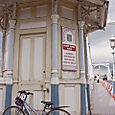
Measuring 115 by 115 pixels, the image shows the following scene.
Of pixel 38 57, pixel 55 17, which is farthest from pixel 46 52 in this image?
pixel 55 17

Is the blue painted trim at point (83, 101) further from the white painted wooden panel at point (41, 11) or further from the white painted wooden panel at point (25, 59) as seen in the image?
the white painted wooden panel at point (41, 11)

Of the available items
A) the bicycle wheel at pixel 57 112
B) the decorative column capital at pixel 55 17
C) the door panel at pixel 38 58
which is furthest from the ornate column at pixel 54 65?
the bicycle wheel at pixel 57 112

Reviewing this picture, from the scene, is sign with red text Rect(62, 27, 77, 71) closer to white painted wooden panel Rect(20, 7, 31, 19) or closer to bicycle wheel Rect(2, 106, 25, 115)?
white painted wooden panel Rect(20, 7, 31, 19)

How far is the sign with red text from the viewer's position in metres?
7.47

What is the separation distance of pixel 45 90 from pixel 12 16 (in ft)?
8.57

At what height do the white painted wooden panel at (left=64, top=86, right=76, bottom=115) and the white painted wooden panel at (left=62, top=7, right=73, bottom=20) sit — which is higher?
the white painted wooden panel at (left=62, top=7, right=73, bottom=20)

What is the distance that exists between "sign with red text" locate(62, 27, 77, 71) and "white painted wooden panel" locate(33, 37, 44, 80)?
A: 2.23 ft

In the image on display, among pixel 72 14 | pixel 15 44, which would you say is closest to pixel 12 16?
pixel 15 44

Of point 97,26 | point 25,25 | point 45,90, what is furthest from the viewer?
point 97,26

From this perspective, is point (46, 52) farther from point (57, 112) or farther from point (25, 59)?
point (57, 112)

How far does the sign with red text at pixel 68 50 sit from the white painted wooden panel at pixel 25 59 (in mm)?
1118

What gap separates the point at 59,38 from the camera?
7504 mm

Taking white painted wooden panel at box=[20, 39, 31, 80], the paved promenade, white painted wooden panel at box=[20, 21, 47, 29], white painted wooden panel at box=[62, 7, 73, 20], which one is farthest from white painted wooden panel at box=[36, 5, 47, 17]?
the paved promenade

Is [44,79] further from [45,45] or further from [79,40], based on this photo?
[79,40]
